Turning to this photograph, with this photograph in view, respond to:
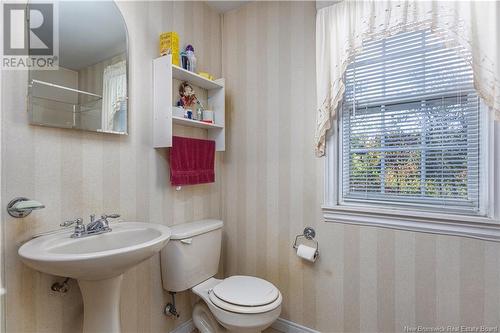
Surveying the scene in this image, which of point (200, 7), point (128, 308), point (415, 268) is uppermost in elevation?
point (200, 7)

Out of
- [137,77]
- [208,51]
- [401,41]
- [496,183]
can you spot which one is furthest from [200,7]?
[496,183]

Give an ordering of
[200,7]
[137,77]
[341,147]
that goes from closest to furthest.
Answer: [137,77]
[341,147]
[200,7]

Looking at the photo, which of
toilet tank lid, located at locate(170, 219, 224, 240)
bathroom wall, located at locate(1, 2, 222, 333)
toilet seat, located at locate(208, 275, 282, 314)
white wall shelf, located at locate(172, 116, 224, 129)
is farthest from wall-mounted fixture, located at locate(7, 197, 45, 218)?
toilet seat, located at locate(208, 275, 282, 314)

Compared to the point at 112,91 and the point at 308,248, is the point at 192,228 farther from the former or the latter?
the point at 112,91

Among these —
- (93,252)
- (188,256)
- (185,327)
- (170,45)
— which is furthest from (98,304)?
(170,45)

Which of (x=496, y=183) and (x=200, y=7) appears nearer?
(x=496, y=183)

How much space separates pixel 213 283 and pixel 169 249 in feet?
1.35

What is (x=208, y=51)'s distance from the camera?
205cm

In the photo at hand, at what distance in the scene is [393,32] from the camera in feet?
4.55

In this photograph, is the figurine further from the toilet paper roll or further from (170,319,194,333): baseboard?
(170,319,194,333): baseboard

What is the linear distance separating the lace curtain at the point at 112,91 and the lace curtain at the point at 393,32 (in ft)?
3.81

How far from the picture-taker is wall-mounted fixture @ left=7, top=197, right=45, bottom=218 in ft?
3.30

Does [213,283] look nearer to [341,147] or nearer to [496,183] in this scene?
[341,147]

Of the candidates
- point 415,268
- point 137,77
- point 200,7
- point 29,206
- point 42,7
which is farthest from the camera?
point 200,7
